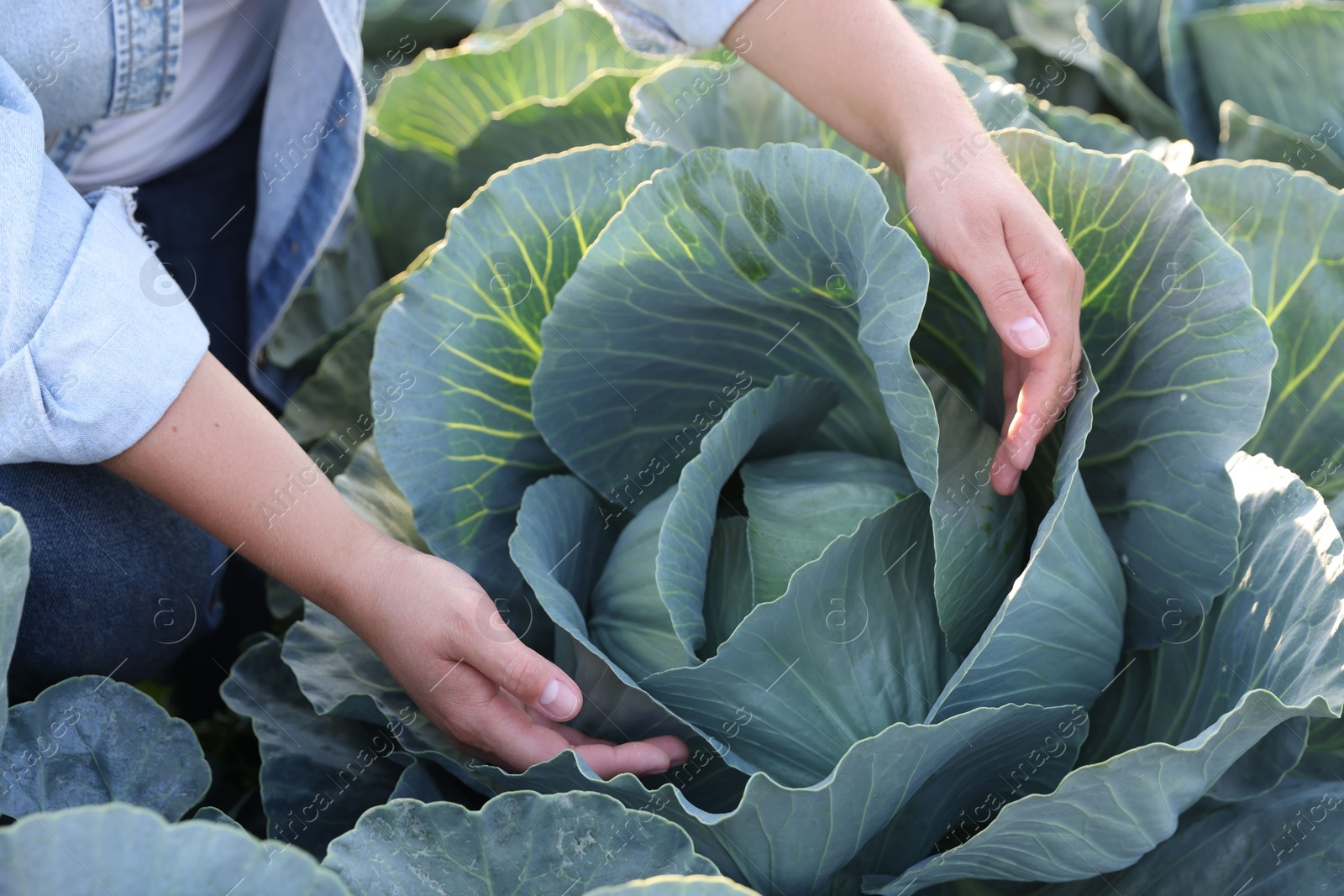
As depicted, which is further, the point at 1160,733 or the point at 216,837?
the point at 1160,733

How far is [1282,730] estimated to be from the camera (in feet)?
3.96

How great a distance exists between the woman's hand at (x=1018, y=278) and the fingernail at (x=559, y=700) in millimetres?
502

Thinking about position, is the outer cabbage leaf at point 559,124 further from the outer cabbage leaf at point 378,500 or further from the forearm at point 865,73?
the outer cabbage leaf at point 378,500

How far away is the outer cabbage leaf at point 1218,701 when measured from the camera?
3.35 ft

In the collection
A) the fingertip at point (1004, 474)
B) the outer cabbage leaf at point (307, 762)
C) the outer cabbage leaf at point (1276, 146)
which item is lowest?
the outer cabbage leaf at point (307, 762)

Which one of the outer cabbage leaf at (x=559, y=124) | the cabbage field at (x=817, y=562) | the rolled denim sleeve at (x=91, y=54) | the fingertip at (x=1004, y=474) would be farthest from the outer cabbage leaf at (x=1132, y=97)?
the rolled denim sleeve at (x=91, y=54)

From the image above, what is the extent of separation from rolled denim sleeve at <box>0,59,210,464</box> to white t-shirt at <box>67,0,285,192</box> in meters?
0.40

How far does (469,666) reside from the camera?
1188 mm

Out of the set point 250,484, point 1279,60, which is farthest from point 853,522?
point 1279,60

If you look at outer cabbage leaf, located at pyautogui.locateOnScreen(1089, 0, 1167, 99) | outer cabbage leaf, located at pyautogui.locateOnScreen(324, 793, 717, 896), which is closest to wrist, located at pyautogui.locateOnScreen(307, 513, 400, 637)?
outer cabbage leaf, located at pyautogui.locateOnScreen(324, 793, 717, 896)

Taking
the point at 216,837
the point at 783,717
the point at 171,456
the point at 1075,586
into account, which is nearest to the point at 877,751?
the point at 783,717

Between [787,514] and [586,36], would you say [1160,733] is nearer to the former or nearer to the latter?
[787,514]

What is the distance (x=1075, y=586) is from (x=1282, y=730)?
11.2 inches

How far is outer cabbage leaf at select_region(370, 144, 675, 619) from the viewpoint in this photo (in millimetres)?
1445
